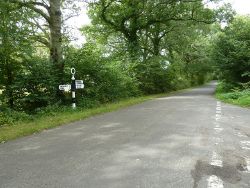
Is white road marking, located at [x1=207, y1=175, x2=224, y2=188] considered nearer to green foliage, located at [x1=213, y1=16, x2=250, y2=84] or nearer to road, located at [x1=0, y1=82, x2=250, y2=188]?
road, located at [x1=0, y1=82, x2=250, y2=188]

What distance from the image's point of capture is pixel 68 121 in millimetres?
9992

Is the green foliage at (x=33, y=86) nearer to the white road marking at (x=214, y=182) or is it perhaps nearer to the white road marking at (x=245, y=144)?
the white road marking at (x=245, y=144)

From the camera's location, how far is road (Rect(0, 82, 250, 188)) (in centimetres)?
430

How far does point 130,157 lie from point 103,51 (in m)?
13.8

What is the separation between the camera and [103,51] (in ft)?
61.4

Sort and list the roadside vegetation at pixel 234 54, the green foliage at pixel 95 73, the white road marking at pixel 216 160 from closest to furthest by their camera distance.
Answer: the white road marking at pixel 216 160
the green foliage at pixel 95 73
the roadside vegetation at pixel 234 54

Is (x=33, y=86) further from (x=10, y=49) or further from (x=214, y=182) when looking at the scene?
(x=214, y=182)

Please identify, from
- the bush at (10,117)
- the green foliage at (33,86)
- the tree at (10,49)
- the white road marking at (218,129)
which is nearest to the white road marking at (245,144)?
the white road marking at (218,129)

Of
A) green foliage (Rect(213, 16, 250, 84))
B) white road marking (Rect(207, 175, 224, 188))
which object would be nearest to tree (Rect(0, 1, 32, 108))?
white road marking (Rect(207, 175, 224, 188))

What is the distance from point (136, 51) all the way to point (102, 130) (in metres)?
19.3

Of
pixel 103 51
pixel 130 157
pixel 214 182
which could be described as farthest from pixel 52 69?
pixel 214 182

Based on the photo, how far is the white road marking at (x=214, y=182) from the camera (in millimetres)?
4104

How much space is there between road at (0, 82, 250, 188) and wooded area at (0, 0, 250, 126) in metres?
4.50

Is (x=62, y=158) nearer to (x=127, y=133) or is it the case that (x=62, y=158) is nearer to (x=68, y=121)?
(x=127, y=133)
